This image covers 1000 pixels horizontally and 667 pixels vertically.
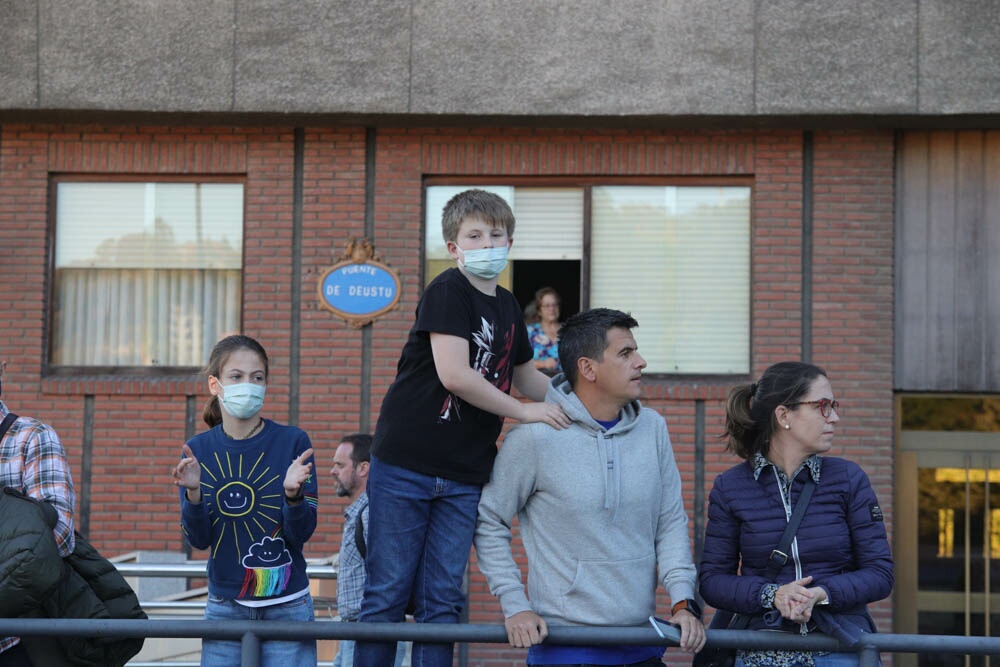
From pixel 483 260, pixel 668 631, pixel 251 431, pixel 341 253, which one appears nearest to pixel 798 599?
pixel 668 631

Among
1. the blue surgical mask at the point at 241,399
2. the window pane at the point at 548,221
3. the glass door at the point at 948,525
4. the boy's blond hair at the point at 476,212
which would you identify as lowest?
the glass door at the point at 948,525

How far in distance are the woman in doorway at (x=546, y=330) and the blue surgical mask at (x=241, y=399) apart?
17.3 ft

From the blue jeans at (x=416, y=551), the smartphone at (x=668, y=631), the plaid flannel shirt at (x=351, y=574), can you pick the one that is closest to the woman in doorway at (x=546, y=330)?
the plaid flannel shirt at (x=351, y=574)

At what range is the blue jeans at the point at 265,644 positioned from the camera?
163 inches

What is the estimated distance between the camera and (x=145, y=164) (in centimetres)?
1006

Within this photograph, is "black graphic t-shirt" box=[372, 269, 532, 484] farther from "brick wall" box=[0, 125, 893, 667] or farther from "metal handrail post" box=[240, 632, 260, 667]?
"brick wall" box=[0, 125, 893, 667]

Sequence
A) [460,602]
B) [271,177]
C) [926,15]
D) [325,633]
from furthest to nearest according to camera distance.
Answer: [271,177]
[926,15]
[460,602]
[325,633]

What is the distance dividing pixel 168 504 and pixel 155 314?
5.35 ft

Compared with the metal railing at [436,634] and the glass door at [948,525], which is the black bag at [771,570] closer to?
the metal railing at [436,634]

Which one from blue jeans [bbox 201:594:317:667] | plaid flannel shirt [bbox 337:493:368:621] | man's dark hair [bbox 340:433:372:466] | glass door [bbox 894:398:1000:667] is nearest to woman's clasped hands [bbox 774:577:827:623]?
blue jeans [bbox 201:594:317:667]

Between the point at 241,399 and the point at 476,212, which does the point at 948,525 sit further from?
the point at 241,399

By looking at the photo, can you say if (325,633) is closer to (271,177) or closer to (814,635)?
(814,635)

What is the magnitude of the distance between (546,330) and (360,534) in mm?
4777

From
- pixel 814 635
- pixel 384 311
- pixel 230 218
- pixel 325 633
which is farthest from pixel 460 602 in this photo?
pixel 230 218
